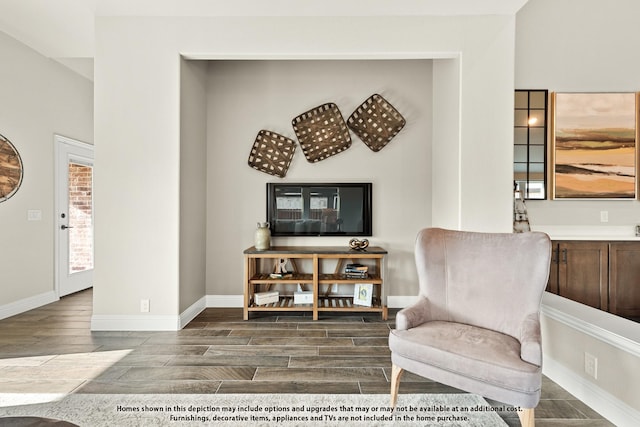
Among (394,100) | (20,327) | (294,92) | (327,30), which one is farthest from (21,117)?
(394,100)

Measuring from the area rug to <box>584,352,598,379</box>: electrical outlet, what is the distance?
0.59 meters

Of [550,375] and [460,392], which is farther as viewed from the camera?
[550,375]

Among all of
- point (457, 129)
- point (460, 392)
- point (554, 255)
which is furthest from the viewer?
point (554, 255)

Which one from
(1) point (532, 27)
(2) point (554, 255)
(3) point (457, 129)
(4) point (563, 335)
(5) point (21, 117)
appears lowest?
(4) point (563, 335)

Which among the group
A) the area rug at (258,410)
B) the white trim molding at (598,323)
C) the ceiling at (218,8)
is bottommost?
the area rug at (258,410)

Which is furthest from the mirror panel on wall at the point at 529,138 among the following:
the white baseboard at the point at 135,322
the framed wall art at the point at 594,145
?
the white baseboard at the point at 135,322

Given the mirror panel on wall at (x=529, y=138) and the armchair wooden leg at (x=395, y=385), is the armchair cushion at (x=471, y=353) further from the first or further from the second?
the mirror panel on wall at (x=529, y=138)

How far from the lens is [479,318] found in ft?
6.95

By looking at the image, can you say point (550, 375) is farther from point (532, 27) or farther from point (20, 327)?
point (20, 327)

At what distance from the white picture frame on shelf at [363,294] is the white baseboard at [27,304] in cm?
344

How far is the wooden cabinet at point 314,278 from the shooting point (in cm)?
347

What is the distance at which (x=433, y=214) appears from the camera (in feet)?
12.7

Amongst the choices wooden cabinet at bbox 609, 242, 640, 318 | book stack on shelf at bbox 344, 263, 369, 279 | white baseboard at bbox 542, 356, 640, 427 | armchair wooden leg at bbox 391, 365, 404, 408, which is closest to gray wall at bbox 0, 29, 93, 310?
book stack on shelf at bbox 344, 263, 369, 279

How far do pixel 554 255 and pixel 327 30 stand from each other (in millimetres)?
2980
